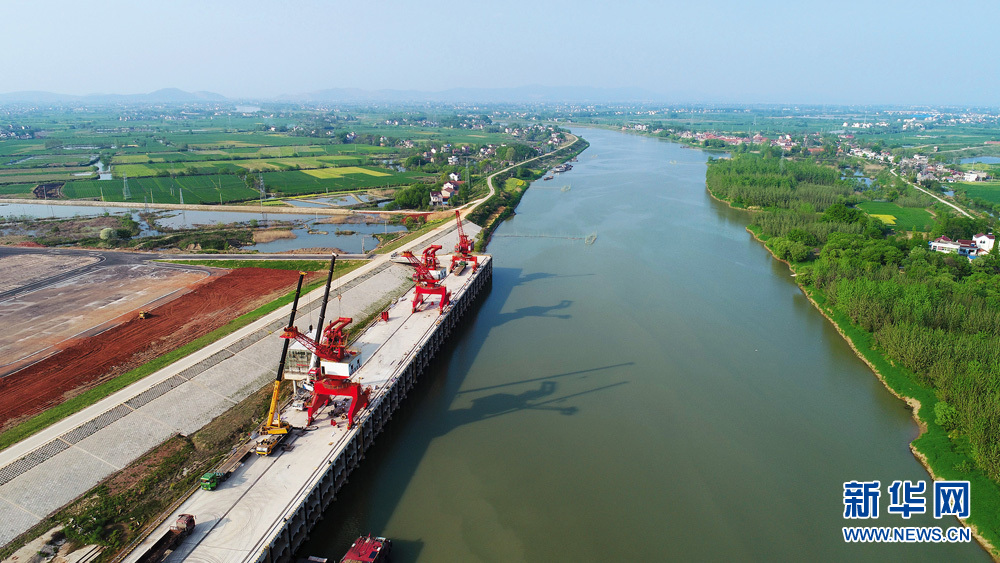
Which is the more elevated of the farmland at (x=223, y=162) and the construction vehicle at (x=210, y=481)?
the farmland at (x=223, y=162)

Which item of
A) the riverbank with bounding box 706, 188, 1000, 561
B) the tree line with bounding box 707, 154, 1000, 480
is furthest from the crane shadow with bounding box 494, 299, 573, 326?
the tree line with bounding box 707, 154, 1000, 480

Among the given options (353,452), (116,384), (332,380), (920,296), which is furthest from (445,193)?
(353,452)

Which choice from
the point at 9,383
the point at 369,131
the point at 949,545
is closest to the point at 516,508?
the point at 949,545

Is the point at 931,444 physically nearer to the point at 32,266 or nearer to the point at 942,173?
the point at 32,266

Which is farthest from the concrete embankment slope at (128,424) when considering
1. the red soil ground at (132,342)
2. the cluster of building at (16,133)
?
the cluster of building at (16,133)

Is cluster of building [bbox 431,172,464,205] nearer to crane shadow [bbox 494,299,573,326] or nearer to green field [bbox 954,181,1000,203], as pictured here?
crane shadow [bbox 494,299,573,326]

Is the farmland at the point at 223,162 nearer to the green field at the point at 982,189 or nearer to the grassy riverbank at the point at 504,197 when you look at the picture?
the grassy riverbank at the point at 504,197
